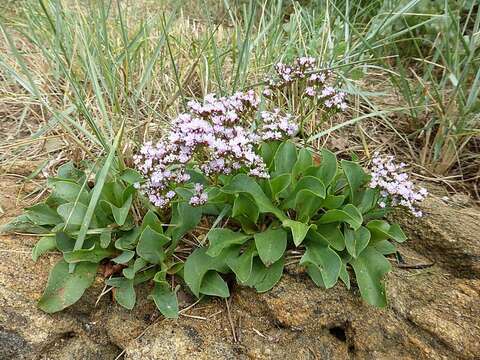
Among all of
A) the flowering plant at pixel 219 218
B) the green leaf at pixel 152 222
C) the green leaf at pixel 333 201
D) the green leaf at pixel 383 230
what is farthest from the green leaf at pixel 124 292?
the green leaf at pixel 383 230

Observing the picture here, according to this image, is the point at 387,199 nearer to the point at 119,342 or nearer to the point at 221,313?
the point at 221,313

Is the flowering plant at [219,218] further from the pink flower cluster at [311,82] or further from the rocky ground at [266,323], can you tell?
the pink flower cluster at [311,82]

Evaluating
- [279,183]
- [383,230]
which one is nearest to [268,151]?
[279,183]

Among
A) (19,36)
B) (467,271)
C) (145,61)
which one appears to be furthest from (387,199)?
(19,36)

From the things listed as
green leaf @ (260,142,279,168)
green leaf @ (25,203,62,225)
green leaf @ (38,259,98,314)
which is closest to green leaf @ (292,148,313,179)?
green leaf @ (260,142,279,168)

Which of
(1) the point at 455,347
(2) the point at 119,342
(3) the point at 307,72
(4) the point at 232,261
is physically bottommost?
(2) the point at 119,342

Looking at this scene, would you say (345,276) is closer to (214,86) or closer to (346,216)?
(346,216)
